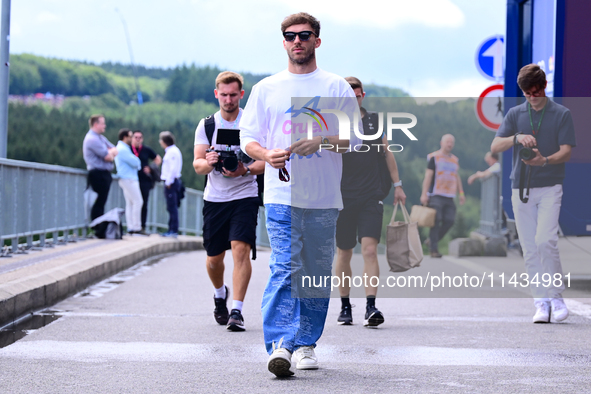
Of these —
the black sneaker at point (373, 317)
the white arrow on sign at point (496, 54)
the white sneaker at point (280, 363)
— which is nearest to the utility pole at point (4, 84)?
the black sneaker at point (373, 317)

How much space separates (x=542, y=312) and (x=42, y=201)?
7114mm

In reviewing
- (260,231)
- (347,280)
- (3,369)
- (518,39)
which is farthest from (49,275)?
(260,231)

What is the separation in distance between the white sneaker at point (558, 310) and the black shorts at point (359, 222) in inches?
59.7

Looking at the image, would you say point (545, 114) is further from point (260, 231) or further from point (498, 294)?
point (260, 231)

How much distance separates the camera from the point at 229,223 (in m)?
7.07

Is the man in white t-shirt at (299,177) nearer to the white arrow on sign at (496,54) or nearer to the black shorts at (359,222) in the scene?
the black shorts at (359,222)

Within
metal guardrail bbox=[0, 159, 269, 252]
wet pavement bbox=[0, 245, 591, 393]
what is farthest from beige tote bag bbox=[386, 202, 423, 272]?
metal guardrail bbox=[0, 159, 269, 252]

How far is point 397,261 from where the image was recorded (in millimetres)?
7238

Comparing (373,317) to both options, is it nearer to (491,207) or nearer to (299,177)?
(299,177)

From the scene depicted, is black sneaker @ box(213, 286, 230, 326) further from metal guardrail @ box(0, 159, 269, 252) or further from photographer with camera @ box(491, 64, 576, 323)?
metal guardrail @ box(0, 159, 269, 252)

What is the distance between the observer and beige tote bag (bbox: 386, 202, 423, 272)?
7211 millimetres

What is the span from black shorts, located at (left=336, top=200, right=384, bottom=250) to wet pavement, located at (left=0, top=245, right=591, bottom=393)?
27.1 inches

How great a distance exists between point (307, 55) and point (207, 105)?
11431cm

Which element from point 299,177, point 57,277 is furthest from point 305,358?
point 57,277
